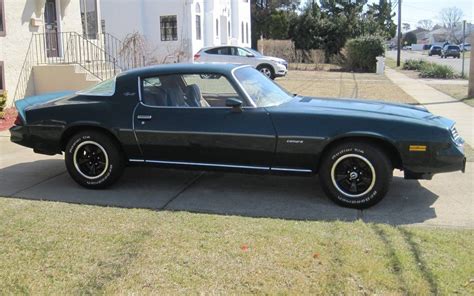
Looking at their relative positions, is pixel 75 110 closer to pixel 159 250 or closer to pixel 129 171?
pixel 129 171

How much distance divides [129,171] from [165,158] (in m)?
1.27

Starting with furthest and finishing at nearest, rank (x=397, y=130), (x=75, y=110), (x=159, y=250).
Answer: (x=75, y=110) → (x=397, y=130) → (x=159, y=250)

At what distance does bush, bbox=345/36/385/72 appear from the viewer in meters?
35.6

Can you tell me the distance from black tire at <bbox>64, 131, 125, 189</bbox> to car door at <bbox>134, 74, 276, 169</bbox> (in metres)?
0.36

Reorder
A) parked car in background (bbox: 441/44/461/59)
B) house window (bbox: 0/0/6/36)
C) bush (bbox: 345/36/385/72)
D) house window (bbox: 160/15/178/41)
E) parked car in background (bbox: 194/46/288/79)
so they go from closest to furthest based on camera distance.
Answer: house window (bbox: 0/0/6/36)
parked car in background (bbox: 194/46/288/79)
house window (bbox: 160/15/178/41)
bush (bbox: 345/36/385/72)
parked car in background (bbox: 441/44/461/59)

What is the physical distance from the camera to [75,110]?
20.2 feet

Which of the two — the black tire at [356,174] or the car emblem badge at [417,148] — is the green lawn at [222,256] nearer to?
the black tire at [356,174]

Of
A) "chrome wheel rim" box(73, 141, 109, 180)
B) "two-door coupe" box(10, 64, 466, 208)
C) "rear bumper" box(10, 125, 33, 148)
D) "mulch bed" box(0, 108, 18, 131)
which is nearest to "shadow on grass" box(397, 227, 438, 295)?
"two-door coupe" box(10, 64, 466, 208)

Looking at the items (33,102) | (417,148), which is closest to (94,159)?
(33,102)

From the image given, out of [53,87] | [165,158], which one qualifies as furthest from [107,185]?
[53,87]

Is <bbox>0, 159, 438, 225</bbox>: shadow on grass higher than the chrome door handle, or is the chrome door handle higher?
the chrome door handle

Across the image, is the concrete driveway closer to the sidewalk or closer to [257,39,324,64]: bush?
the sidewalk

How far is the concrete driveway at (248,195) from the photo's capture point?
533 cm

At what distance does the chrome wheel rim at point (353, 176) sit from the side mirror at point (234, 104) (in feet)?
3.79
